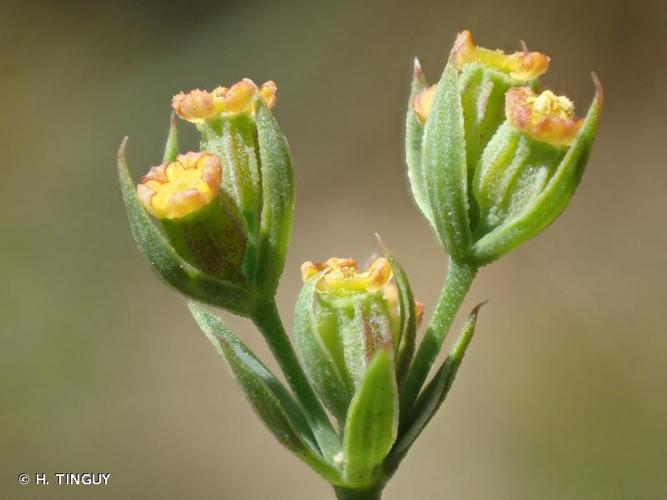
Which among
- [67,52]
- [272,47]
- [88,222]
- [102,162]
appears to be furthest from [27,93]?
[272,47]

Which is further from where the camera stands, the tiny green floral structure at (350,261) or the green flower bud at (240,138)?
the green flower bud at (240,138)

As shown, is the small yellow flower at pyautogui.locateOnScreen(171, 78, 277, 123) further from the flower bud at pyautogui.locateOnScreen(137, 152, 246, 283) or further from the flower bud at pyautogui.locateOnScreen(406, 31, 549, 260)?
the flower bud at pyautogui.locateOnScreen(406, 31, 549, 260)

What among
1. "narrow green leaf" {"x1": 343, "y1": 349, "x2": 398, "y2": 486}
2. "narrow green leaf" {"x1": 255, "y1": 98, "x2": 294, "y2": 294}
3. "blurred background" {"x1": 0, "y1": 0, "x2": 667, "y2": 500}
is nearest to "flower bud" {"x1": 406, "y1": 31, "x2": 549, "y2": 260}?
"narrow green leaf" {"x1": 255, "y1": 98, "x2": 294, "y2": 294}

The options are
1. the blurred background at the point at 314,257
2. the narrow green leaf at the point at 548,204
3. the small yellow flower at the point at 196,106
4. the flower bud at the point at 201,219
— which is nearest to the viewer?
the narrow green leaf at the point at 548,204

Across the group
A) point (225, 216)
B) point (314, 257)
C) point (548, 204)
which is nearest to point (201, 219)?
point (225, 216)

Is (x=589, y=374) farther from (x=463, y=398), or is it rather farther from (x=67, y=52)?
Answer: (x=67, y=52)

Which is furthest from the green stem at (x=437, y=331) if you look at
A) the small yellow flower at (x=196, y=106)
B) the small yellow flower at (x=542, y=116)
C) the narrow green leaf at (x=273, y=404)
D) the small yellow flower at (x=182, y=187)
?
the small yellow flower at (x=196, y=106)

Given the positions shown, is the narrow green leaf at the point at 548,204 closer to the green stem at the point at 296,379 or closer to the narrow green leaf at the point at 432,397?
the narrow green leaf at the point at 432,397
